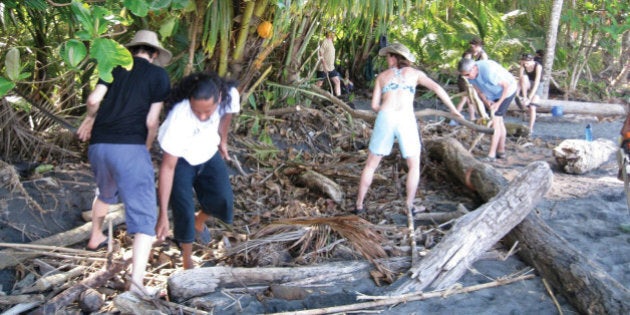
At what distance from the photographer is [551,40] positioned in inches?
452

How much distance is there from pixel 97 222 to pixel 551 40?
32.0 feet

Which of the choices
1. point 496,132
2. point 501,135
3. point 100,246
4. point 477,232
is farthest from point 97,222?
point 501,135

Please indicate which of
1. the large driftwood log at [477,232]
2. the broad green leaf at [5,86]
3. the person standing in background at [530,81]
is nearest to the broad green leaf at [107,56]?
the broad green leaf at [5,86]

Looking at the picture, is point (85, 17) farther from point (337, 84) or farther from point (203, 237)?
point (337, 84)

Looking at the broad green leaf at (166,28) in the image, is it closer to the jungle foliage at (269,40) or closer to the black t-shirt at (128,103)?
the jungle foliage at (269,40)

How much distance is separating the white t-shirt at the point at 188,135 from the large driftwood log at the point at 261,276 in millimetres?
747

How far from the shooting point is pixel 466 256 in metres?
4.36

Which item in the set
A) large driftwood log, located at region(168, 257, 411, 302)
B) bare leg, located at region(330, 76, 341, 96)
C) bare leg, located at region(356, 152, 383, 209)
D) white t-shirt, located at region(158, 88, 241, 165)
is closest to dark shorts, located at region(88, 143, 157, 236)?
white t-shirt, located at region(158, 88, 241, 165)

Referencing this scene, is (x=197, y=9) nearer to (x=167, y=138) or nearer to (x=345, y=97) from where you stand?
(x=167, y=138)

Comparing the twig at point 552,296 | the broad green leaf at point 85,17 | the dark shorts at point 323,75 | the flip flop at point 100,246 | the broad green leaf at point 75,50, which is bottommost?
the twig at point 552,296

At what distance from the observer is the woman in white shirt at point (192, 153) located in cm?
375

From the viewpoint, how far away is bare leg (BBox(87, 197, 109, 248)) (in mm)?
4309

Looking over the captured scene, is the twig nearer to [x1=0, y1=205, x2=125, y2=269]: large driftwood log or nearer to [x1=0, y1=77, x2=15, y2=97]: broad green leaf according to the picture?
[x1=0, y1=205, x2=125, y2=269]: large driftwood log

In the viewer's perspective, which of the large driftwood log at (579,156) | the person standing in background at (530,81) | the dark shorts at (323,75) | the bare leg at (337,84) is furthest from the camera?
the bare leg at (337,84)
